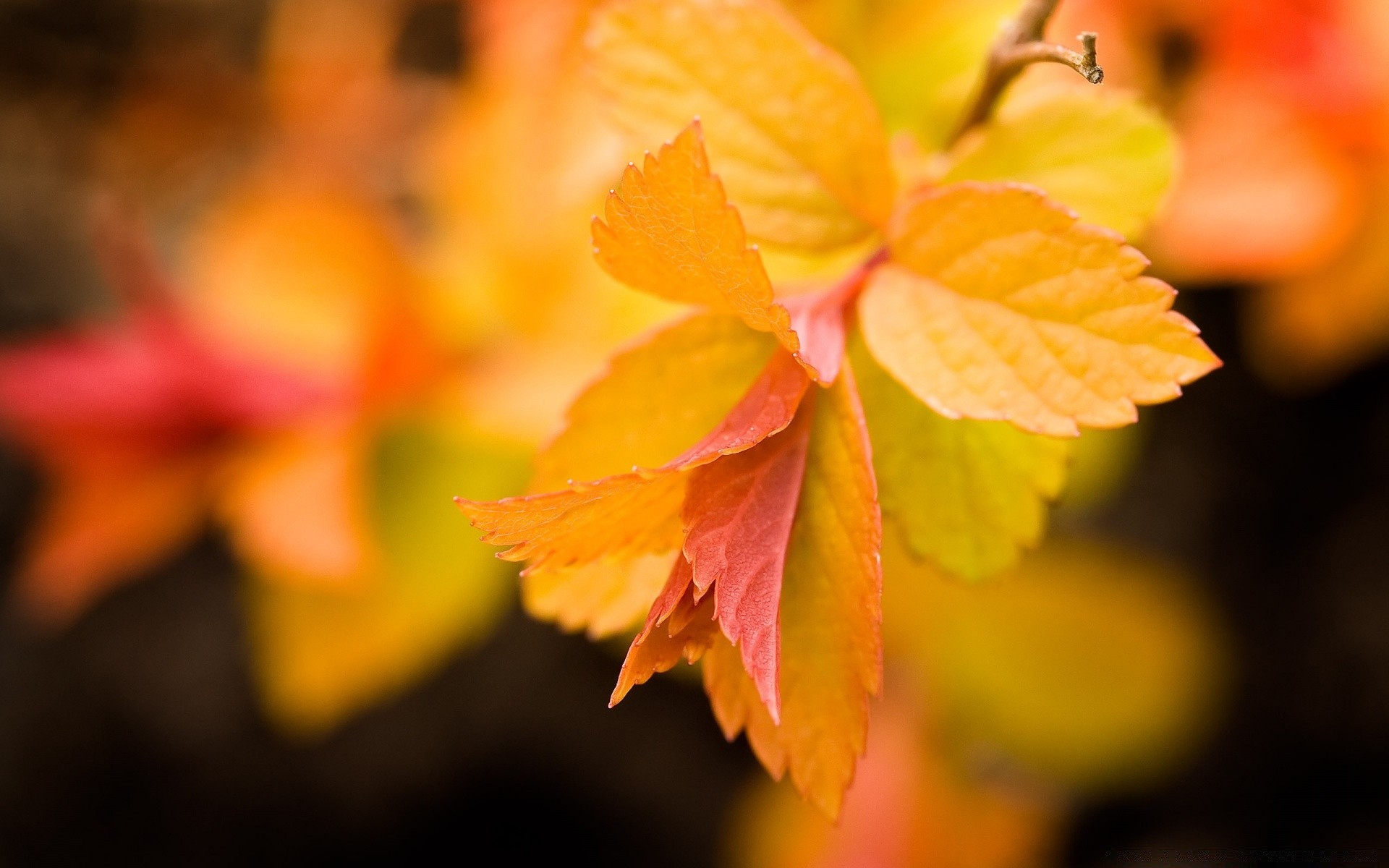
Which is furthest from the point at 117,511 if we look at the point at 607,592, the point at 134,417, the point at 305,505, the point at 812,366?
the point at 812,366

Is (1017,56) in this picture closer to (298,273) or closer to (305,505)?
(305,505)

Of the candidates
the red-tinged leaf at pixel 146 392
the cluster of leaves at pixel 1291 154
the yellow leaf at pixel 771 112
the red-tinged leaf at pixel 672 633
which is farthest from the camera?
the red-tinged leaf at pixel 146 392

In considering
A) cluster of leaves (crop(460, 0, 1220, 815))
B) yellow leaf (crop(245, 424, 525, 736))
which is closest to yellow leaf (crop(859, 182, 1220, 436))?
cluster of leaves (crop(460, 0, 1220, 815))

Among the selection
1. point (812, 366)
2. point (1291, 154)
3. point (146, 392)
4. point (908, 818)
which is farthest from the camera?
point (908, 818)

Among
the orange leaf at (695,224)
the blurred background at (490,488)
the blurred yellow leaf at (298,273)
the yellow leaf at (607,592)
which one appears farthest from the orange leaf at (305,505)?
the orange leaf at (695,224)

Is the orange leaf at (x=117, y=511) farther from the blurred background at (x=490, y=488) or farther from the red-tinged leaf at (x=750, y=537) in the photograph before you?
the red-tinged leaf at (x=750, y=537)

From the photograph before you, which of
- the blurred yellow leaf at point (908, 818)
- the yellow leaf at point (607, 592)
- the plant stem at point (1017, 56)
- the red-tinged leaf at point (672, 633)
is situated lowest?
the blurred yellow leaf at point (908, 818)
